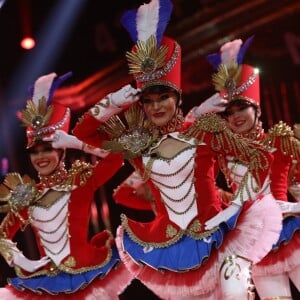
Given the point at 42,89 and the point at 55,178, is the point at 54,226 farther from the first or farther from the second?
the point at 42,89

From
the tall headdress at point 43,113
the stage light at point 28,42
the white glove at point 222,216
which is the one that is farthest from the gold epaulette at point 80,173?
the stage light at point 28,42

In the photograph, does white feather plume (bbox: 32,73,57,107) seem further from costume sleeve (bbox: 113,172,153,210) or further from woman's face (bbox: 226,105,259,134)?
woman's face (bbox: 226,105,259,134)

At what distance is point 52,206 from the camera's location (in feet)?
12.4

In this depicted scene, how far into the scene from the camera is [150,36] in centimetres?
346

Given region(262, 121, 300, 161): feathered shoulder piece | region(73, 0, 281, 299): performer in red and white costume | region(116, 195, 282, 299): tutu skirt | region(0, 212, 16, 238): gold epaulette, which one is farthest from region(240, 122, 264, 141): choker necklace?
region(0, 212, 16, 238): gold epaulette

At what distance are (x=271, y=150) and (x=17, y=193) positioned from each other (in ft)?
Answer: 3.99

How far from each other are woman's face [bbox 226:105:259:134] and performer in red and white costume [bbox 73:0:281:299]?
1.27 ft

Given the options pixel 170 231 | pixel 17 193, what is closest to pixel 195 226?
pixel 170 231

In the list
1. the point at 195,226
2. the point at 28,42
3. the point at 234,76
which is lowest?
the point at 195,226

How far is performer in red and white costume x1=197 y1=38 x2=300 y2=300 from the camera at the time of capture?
11.2 feet

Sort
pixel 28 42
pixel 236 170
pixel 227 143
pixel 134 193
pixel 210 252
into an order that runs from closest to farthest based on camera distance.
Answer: pixel 210 252, pixel 227 143, pixel 236 170, pixel 134 193, pixel 28 42

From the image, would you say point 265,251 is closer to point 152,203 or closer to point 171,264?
point 171,264

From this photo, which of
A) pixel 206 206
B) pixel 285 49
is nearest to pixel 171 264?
pixel 206 206

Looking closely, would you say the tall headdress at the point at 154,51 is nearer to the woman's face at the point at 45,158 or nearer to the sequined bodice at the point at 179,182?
the sequined bodice at the point at 179,182
